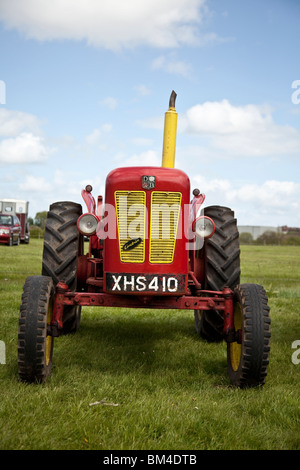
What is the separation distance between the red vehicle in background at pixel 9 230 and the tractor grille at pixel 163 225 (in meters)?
21.9

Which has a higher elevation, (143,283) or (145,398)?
(143,283)

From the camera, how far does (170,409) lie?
366cm

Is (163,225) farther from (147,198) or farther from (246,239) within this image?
(246,239)

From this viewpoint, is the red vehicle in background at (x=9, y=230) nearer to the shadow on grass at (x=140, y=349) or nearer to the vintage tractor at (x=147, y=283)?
the shadow on grass at (x=140, y=349)

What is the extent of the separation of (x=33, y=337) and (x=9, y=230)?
72.6ft

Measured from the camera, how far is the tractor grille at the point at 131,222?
14.5 ft

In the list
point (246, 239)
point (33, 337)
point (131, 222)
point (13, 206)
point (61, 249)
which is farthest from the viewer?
point (246, 239)

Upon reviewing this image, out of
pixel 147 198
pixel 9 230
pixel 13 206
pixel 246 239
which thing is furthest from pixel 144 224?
pixel 246 239

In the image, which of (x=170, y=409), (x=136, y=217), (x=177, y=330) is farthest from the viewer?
(x=177, y=330)

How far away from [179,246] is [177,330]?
2563 mm

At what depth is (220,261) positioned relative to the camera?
550 cm
